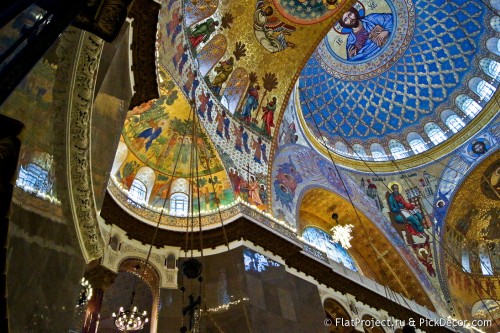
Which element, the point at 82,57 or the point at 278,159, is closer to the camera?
the point at 82,57

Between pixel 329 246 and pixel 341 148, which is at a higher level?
pixel 341 148

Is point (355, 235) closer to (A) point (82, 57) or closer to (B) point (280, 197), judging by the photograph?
(B) point (280, 197)

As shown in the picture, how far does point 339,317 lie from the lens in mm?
12414

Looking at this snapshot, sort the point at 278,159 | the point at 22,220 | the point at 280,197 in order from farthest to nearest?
the point at 278,159 → the point at 280,197 → the point at 22,220

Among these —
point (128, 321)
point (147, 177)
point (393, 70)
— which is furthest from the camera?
point (393, 70)

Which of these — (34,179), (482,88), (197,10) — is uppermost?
(482,88)

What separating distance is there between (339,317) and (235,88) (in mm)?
7651

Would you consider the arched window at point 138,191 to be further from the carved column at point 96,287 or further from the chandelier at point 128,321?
the chandelier at point 128,321

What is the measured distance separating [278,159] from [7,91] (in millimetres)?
11986

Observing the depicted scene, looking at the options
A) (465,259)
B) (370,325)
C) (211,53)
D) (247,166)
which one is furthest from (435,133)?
(211,53)

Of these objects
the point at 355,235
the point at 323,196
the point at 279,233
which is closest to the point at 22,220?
the point at 279,233

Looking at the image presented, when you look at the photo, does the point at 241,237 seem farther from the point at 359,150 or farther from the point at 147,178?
the point at 359,150

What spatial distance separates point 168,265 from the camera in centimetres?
974

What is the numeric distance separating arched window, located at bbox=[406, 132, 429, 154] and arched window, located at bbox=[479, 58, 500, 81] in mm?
Result: 3969
